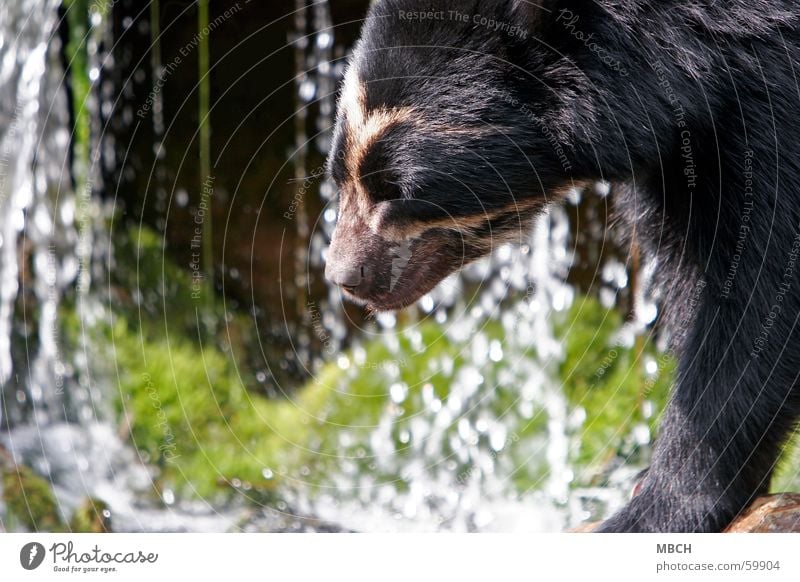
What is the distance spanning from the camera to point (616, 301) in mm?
5914

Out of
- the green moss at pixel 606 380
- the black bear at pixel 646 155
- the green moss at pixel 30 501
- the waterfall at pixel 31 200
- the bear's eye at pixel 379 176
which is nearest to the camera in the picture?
the black bear at pixel 646 155

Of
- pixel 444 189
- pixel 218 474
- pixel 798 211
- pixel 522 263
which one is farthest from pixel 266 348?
pixel 798 211

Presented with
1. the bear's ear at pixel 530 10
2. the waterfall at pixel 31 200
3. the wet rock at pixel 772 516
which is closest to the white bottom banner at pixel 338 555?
the wet rock at pixel 772 516

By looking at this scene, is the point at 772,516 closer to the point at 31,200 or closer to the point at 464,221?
the point at 464,221

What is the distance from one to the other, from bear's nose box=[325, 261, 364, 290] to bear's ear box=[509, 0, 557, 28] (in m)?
0.86

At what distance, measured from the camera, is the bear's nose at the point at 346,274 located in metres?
2.88

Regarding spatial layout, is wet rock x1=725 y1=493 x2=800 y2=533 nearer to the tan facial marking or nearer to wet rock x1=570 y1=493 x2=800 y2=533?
wet rock x1=570 y1=493 x2=800 y2=533

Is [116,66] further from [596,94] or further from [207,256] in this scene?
[596,94]

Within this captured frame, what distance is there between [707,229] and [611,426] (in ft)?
8.09

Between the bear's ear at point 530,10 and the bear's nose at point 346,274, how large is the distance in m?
0.86

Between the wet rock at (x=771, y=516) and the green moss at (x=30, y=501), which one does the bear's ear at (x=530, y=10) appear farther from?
the green moss at (x=30, y=501)

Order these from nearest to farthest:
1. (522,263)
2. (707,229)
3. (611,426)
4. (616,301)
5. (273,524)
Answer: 1. (707,229)
2. (273,524)
3. (611,426)
4. (616,301)
5. (522,263)

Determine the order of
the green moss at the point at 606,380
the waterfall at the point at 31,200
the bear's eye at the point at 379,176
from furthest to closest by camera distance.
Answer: the waterfall at the point at 31,200 → the green moss at the point at 606,380 → the bear's eye at the point at 379,176

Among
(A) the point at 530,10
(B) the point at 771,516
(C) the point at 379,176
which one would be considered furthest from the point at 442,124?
(B) the point at 771,516
